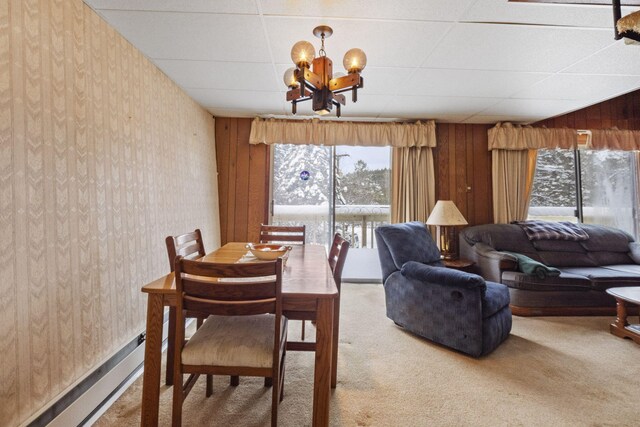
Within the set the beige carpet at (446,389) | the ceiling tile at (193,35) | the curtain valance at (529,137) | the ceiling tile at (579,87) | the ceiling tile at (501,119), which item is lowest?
the beige carpet at (446,389)

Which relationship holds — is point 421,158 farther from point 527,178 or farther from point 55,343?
point 55,343

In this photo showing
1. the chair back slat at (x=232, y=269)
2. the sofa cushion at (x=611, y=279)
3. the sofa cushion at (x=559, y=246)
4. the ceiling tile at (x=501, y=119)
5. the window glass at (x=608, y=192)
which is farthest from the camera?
the window glass at (x=608, y=192)

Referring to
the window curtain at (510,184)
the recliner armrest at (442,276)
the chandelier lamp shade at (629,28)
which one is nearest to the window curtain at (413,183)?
the window curtain at (510,184)

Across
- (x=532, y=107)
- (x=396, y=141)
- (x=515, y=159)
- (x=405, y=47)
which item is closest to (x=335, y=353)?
(x=405, y=47)

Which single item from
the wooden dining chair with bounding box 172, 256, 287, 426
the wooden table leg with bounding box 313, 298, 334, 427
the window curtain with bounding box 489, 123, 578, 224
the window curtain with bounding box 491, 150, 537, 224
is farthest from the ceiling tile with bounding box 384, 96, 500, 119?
the wooden dining chair with bounding box 172, 256, 287, 426

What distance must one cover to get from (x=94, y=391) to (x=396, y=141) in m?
3.78

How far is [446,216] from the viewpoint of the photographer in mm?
3494

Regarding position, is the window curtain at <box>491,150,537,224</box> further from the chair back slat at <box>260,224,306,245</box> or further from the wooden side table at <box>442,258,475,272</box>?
the chair back slat at <box>260,224,306,245</box>

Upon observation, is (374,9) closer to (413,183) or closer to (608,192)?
(413,183)

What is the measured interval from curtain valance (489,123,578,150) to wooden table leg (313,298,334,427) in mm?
3758

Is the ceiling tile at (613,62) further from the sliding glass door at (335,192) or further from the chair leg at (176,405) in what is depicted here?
the chair leg at (176,405)

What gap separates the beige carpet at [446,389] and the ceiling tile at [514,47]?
2293 millimetres

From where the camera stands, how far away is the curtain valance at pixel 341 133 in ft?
12.6

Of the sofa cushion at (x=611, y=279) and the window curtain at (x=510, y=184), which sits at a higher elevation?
the window curtain at (x=510, y=184)
